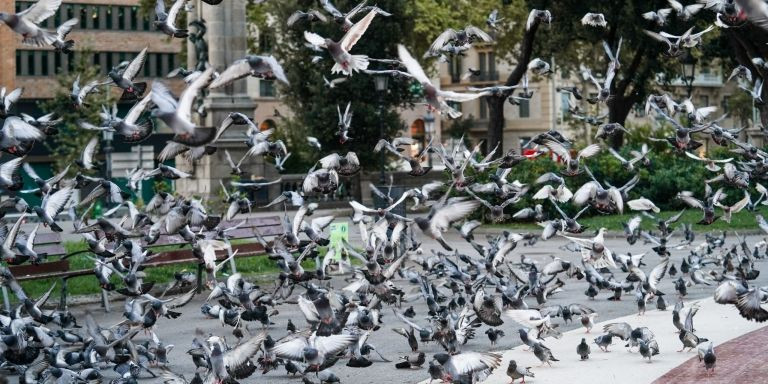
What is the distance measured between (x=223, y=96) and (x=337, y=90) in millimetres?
13266

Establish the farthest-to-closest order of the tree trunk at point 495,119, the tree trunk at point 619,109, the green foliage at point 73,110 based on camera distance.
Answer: the green foliage at point 73,110
the tree trunk at point 619,109
the tree trunk at point 495,119

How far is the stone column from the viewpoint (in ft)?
131

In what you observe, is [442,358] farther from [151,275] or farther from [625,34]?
[625,34]

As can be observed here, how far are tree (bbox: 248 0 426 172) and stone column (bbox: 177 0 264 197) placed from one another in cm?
1061

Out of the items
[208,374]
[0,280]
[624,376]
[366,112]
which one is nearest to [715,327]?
[624,376]

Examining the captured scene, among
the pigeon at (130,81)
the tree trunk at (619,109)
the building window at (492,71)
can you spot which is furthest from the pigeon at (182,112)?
the building window at (492,71)

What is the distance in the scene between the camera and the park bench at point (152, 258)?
55.8 ft

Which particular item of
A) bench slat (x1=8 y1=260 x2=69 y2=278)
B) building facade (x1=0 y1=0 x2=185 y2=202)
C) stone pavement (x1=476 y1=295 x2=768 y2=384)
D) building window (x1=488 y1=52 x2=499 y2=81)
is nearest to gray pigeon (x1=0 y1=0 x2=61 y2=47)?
stone pavement (x1=476 y1=295 x2=768 y2=384)

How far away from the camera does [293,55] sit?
55.4 m

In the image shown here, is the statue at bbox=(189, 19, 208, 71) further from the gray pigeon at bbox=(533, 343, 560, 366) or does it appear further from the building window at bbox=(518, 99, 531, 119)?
the building window at bbox=(518, 99, 531, 119)

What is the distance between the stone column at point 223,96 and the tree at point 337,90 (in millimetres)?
10610

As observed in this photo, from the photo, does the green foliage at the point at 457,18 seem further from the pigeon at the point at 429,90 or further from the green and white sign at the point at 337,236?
the pigeon at the point at 429,90

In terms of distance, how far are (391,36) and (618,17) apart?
47.8 feet

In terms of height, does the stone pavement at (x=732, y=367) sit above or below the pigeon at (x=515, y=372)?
below
